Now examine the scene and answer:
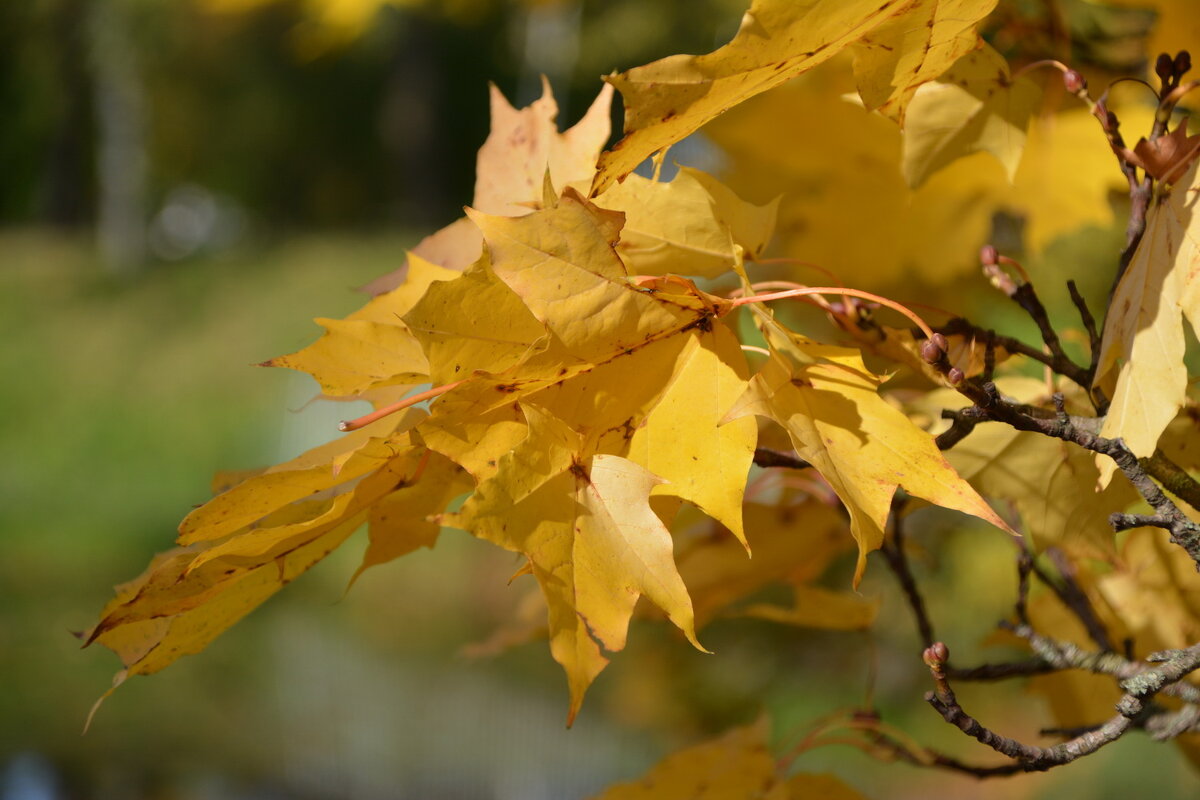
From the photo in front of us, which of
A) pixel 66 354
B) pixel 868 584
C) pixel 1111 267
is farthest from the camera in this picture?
pixel 66 354

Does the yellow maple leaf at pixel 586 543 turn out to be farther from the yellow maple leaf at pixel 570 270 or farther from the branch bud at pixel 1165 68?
the branch bud at pixel 1165 68

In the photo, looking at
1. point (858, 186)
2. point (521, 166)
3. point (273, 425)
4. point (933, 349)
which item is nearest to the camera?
point (933, 349)

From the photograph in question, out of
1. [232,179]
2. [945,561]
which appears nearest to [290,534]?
[945,561]

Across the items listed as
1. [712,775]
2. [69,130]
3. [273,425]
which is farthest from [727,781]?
[69,130]

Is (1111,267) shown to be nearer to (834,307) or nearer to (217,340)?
(834,307)

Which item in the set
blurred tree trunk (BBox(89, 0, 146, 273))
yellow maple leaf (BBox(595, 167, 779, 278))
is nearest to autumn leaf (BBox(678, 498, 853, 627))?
yellow maple leaf (BBox(595, 167, 779, 278))

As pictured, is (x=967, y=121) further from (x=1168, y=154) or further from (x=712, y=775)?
(x=712, y=775)
